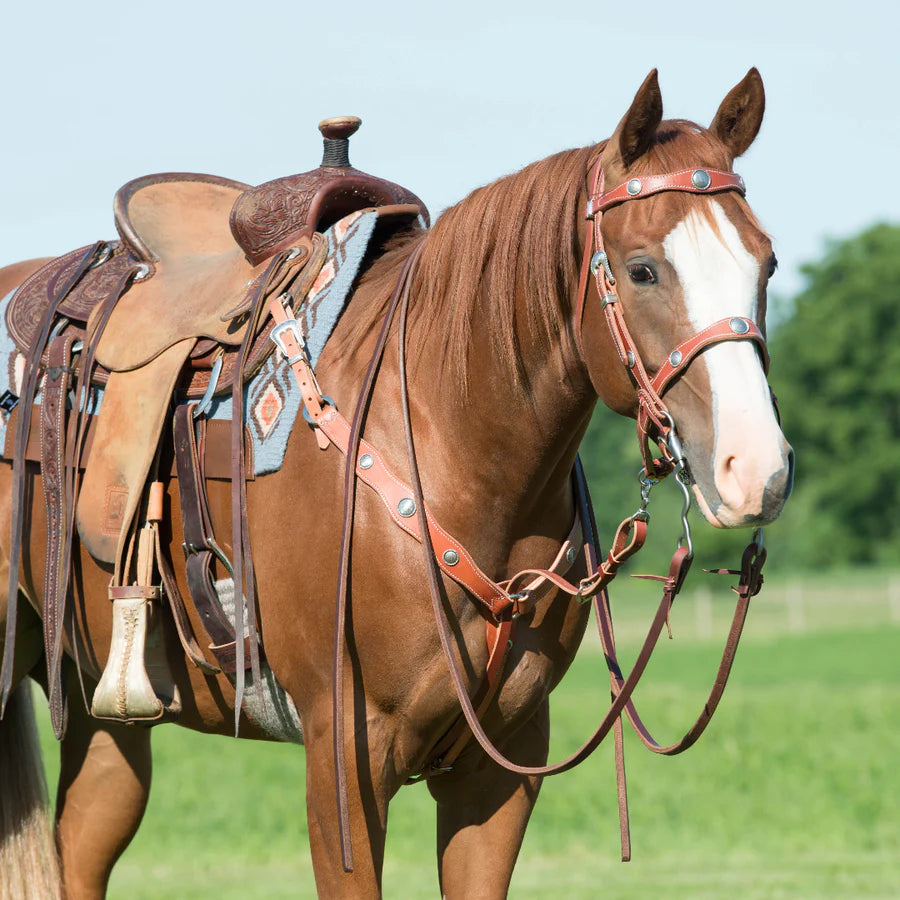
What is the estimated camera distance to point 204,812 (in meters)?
12.0

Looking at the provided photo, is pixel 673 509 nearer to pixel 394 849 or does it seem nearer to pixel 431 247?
pixel 394 849

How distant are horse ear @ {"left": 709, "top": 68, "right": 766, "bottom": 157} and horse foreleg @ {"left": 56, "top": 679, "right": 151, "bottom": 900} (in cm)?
275

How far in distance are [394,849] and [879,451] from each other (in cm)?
4922

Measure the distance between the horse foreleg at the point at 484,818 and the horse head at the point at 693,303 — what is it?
1.15 meters

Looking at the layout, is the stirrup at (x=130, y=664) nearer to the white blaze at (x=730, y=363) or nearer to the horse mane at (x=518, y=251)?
the horse mane at (x=518, y=251)

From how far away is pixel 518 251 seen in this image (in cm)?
313

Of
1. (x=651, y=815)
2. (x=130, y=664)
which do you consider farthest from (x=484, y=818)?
(x=651, y=815)

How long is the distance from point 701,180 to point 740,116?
0.37 m

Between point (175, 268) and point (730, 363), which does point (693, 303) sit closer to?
point (730, 363)

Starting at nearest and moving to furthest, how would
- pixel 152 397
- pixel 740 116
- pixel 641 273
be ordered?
1. pixel 641 273
2. pixel 740 116
3. pixel 152 397

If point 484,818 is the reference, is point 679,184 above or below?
above

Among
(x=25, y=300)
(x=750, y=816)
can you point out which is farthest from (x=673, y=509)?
(x=25, y=300)

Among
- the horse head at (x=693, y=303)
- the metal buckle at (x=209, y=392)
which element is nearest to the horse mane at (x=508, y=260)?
the horse head at (x=693, y=303)

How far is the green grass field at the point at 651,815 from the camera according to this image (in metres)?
8.66
